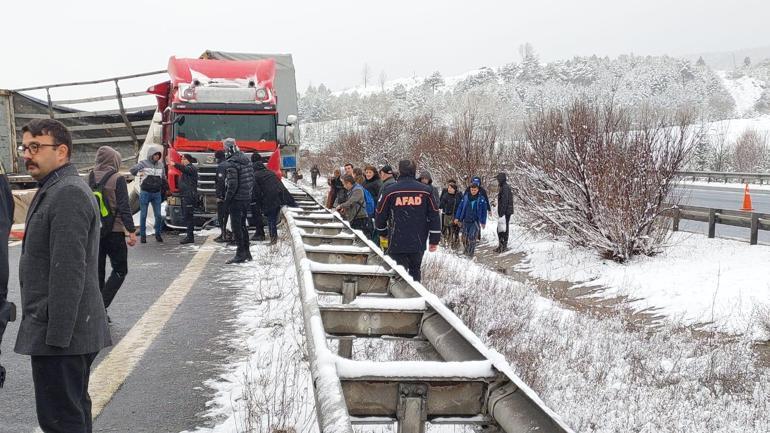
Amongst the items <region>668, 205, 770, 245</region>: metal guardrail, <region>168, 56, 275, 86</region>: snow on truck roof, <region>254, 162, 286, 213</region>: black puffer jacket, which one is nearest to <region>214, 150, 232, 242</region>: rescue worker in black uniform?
<region>254, 162, 286, 213</region>: black puffer jacket

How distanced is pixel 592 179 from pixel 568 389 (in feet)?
29.5

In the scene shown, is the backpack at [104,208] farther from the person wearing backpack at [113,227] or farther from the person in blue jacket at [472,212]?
the person in blue jacket at [472,212]

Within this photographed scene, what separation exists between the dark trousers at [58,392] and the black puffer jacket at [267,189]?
8.88 metres

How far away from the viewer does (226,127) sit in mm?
13977

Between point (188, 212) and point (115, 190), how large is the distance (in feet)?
19.7

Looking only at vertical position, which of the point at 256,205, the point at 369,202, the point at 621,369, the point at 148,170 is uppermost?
the point at 148,170

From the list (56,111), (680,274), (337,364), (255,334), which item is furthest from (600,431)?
(56,111)

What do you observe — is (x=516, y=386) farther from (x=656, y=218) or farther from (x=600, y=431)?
(x=656, y=218)

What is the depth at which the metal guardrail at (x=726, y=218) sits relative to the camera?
13.6 metres

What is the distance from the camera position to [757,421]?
6.22m

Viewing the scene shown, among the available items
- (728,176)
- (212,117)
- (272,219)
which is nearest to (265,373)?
(272,219)

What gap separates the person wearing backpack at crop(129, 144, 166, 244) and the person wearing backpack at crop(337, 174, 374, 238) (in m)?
3.79

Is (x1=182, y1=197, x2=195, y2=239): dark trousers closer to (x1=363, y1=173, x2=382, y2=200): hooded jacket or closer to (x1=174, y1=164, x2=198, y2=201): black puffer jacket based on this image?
(x1=174, y1=164, x2=198, y2=201): black puffer jacket

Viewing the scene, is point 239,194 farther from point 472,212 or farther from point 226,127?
point 472,212
